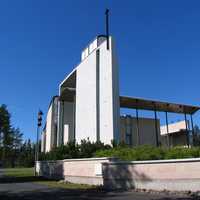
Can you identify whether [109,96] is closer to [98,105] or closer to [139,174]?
[98,105]

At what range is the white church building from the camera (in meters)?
24.7

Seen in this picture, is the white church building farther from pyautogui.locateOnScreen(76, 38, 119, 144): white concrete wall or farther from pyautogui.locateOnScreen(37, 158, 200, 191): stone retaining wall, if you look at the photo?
pyautogui.locateOnScreen(37, 158, 200, 191): stone retaining wall

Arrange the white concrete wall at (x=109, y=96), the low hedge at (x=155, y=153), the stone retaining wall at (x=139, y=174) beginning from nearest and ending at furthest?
1. the stone retaining wall at (x=139, y=174)
2. the low hedge at (x=155, y=153)
3. the white concrete wall at (x=109, y=96)

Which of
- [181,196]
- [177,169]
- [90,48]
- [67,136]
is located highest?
[90,48]

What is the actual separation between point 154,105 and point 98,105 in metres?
11.9

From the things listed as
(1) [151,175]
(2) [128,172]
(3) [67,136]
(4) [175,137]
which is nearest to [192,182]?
(1) [151,175]

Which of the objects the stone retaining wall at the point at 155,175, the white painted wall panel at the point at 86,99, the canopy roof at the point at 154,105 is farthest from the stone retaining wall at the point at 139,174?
the canopy roof at the point at 154,105

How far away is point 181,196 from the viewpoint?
1169cm

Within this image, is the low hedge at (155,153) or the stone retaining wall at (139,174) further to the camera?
the low hedge at (155,153)

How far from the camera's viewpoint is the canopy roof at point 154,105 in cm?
3467

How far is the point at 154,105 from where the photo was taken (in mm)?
36719

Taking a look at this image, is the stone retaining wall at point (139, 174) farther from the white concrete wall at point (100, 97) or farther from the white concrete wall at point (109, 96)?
the white concrete wall at point (100, 97)

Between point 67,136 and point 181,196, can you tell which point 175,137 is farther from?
point 181,196

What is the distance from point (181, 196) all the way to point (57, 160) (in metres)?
14.2
